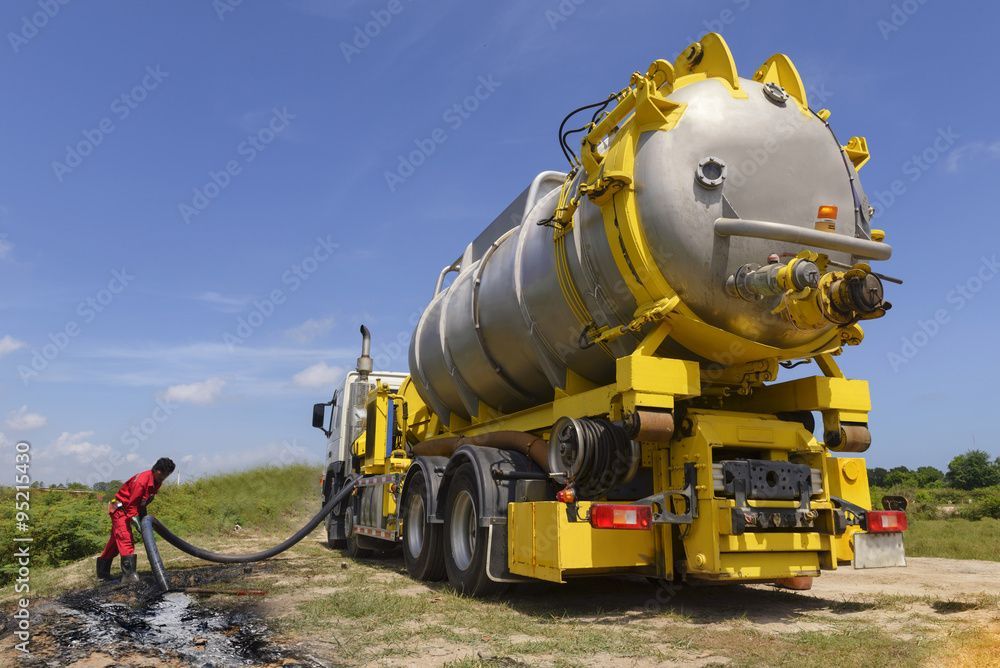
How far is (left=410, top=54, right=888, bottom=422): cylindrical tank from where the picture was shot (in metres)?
5.41

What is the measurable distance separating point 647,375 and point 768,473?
49.6 inches

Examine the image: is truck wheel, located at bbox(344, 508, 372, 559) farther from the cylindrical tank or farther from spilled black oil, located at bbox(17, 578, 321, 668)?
the cylindrical tank

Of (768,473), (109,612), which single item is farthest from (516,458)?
(109,612)

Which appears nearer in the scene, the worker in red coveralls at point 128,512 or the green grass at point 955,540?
the worker in red coveralls at point 128,512

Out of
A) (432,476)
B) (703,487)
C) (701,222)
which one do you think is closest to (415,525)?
(432,476)

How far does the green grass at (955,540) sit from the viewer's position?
38.3 feet

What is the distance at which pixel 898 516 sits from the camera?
19.5 feet

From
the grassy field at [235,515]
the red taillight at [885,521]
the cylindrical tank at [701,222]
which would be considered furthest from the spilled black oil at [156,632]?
the grassy field at [235,515]

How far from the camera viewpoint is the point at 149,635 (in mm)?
5273

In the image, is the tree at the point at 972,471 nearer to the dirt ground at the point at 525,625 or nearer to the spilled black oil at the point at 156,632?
the dirt ground at the point at 525,625

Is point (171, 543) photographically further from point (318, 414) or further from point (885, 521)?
point (885, 521)

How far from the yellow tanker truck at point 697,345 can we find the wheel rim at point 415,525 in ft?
4.37

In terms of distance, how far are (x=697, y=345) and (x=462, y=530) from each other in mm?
3038

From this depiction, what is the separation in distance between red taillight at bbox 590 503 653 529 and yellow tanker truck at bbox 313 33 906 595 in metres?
0.02
